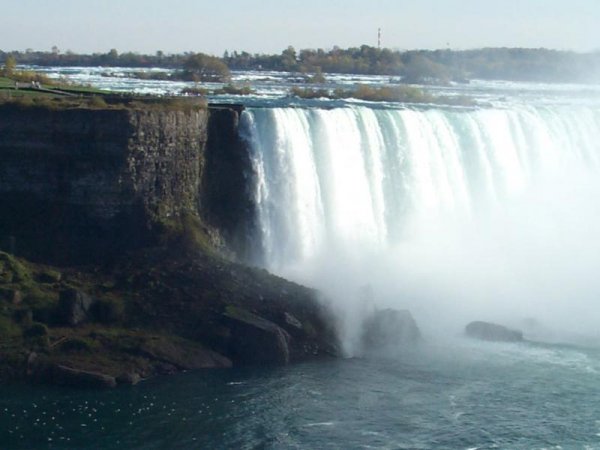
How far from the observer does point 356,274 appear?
4156 centimetres

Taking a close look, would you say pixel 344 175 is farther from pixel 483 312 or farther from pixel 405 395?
pixel 405 395

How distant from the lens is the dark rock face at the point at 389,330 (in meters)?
36.1

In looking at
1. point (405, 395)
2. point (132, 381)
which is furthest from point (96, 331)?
point (405, 395)

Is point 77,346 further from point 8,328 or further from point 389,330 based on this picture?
point 389,330

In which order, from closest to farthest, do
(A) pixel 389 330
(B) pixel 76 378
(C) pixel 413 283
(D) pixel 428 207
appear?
(B) pixel 76 378
(A) pixel 389 330
(C) pixel 413 283
(D) pixel 428 207

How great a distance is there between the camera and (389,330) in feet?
119

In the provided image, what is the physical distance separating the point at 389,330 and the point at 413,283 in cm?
652

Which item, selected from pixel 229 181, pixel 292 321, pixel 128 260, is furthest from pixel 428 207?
pixel 128 260

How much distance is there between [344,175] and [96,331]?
13.8 metres

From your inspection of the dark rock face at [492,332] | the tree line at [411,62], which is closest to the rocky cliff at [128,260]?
the dark rock face at [492,332]

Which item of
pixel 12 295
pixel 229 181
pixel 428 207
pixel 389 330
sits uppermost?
pixel 229 181

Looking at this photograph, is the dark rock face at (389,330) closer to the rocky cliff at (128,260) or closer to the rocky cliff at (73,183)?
the rocky cliff at (128,260)

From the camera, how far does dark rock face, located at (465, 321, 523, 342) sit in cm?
3722

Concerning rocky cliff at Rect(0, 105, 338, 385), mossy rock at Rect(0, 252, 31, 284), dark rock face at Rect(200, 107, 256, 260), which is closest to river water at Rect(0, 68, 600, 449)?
dark rock face at Rect(200, 107, 256, 260)
